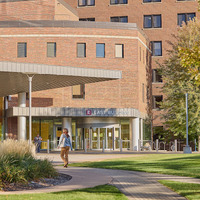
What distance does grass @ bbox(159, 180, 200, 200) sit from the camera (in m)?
12.4

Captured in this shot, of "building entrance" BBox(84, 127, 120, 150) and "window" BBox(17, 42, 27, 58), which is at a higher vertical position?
"window" BBox(17, 42, 27, 58)

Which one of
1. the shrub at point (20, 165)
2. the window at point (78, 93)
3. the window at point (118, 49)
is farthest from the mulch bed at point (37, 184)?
the window at point (118, 49)

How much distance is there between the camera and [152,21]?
217 feet

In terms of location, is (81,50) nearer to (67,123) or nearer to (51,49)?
(51,49)

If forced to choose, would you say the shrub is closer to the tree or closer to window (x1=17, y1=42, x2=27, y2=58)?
the tree

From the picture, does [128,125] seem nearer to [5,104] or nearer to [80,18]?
[5,104]

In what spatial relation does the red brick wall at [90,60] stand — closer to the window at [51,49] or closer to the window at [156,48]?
the window at [51,49]

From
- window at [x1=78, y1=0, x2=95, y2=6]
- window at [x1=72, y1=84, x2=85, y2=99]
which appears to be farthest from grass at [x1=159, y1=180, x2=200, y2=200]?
window at [x1=78, y1=0, x2=95, y2=6]

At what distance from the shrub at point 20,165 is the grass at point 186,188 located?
400 cm

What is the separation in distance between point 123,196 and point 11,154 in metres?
5.20

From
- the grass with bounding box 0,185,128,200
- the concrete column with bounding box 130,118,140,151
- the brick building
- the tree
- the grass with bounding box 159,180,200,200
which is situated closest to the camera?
the grass with bounding box 0,185,128,200

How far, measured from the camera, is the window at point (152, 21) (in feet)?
216

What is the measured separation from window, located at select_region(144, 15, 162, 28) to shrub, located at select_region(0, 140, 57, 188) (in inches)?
1994

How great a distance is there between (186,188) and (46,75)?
71.4 feet
